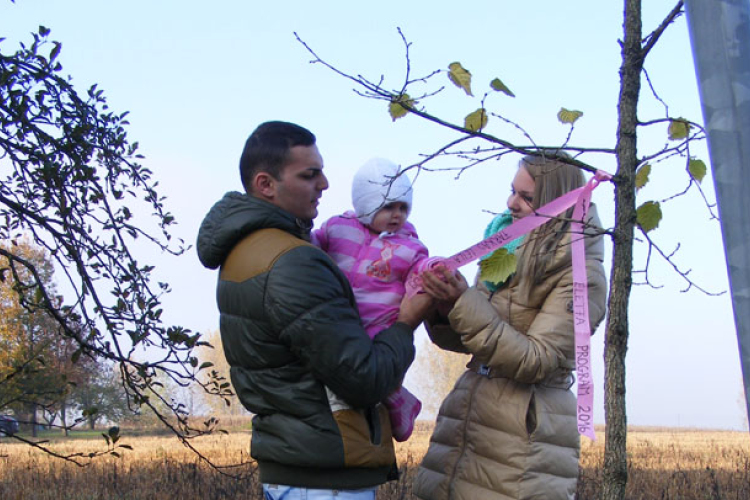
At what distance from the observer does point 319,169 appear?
299 centimetres

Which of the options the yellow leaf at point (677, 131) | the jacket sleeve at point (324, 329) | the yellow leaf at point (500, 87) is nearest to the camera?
the jacket sleeve at point (324, 329)

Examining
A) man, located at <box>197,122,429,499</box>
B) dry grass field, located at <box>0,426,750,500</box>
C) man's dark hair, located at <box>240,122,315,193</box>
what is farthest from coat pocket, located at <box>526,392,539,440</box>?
dry grass field, located at <box>0,426,750,500</box>

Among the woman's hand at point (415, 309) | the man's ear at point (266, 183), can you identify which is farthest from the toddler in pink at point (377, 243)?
the man's ear at point (266, 183)

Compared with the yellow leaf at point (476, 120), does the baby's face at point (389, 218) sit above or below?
below

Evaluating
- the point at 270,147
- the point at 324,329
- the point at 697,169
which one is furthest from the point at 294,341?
the point at 697,169

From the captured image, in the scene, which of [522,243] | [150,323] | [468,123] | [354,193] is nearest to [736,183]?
[468,123]

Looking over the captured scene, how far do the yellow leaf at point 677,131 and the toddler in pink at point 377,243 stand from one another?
0.95 meters

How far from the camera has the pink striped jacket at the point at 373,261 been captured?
315 centimetres

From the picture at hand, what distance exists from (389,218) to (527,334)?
66 centimetres

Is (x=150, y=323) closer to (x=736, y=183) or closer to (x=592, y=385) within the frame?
(x=592, y=385)

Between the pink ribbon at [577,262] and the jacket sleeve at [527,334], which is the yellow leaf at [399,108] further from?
the jacket sleeve at [527,334]

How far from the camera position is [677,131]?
3111 millimetres

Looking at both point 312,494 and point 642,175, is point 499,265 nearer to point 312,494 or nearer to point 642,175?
point 642,175

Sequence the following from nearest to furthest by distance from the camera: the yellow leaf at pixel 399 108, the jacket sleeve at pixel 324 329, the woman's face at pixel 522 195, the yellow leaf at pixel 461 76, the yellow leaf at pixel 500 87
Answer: the jacket sleeve at pixel 324 329 < the yellow leaf at pixel 500 87 < the yellow leaf at pixel 461 76 < the yellow leaf at pixel 399 108 < the woman's face at pixel 522 195
